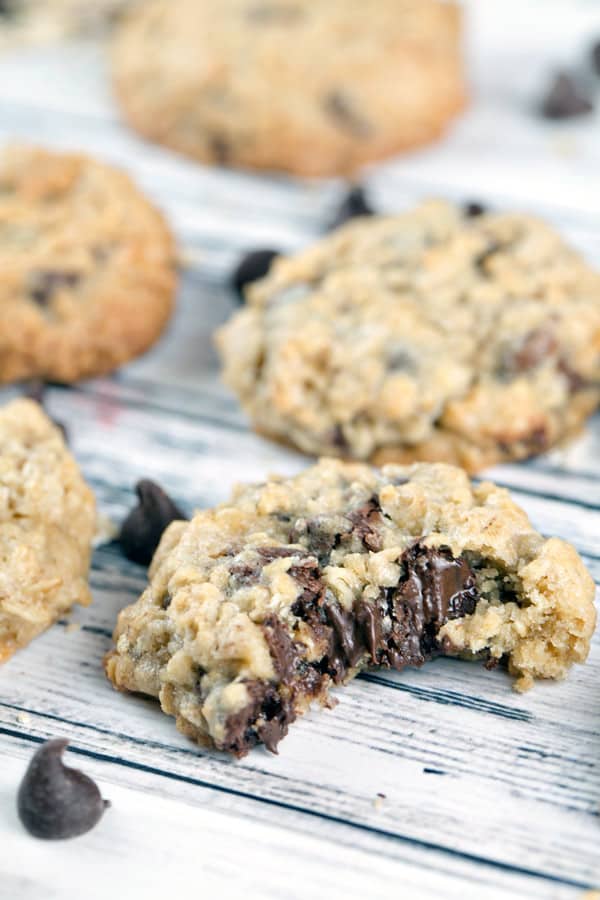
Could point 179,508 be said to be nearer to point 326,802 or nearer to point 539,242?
point 326,802

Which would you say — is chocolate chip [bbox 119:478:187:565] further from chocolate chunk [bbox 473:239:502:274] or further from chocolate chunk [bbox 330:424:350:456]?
chocolate chunk [bbox 473:239:502:274]

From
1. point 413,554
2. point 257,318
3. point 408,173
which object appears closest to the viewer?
point 413,554

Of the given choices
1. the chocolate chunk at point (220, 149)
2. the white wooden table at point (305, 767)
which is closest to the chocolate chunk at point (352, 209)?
the chocolate chunk at point (220, 149)

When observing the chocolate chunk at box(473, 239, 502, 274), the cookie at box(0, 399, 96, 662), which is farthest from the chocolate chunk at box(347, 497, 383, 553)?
the chocolate chunk at box(473, 239, 502, 274)

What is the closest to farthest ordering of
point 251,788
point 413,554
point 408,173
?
point 251,788, point 413,554, point 408,173

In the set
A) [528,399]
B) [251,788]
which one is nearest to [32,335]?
[528,399]

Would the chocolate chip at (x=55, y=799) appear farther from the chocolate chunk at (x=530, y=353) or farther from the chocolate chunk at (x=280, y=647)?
the chocolate chunk at (x=530, y=353)
